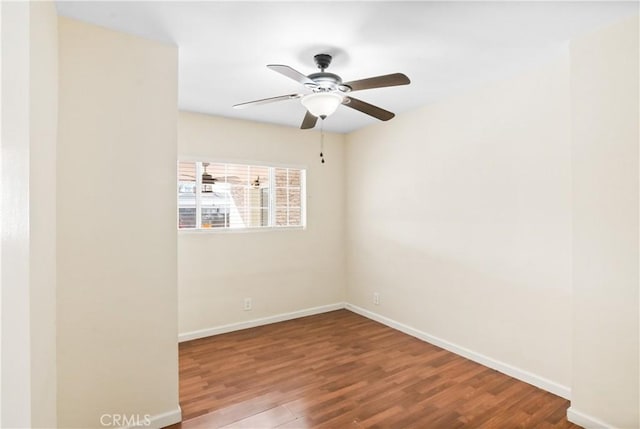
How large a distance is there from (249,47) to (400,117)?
2.13 metres

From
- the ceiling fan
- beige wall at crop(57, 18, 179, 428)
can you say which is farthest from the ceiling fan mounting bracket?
beige wall at crop(57, 18, 179, 428)

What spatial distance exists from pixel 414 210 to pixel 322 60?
202cm

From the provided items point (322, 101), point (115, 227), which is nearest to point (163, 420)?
point (115, 227)

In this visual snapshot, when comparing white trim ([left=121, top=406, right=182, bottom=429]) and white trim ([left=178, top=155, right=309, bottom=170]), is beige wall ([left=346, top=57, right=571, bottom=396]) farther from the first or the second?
white trim ([left=121, top=406, right=182, bottom=429])

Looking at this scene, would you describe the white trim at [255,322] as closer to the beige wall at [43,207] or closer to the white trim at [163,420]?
the white trim at [163,420]

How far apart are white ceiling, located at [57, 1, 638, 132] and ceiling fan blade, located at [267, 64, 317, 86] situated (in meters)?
0.30

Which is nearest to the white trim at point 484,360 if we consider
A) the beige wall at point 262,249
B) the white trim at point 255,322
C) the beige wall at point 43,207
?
the white trim at point 255,322

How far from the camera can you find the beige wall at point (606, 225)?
187cm

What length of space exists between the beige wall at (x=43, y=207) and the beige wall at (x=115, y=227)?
0.10 metres

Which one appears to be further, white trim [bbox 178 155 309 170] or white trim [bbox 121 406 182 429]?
white trim [bbox 178 155 309 170]

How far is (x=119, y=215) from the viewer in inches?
77.1

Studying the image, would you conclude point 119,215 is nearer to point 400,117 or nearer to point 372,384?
point 372,384

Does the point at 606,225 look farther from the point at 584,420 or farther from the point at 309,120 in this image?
the point at 309,120

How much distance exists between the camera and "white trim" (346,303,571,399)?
7.98 feet
